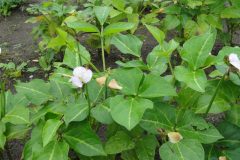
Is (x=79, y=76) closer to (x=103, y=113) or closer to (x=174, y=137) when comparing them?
(x=103, y=113)

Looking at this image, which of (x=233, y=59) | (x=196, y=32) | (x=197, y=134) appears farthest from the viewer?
(x=196, y=32)

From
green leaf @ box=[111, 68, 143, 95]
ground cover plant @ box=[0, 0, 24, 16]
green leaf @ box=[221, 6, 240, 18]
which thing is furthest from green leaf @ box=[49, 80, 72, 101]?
ground cover plant @ box=[0, 0, 24, 16]

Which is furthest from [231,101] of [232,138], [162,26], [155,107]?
[162,26]

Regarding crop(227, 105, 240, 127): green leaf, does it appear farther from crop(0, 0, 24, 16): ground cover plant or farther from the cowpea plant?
crop(0, 0, 24, 16): ground cover plant

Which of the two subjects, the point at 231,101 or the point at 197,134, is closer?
the point at 197,134

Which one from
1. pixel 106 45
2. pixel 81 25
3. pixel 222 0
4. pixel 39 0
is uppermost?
pixel 81 25

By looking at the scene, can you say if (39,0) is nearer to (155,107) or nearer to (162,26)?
(162,26)

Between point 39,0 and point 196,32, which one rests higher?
point 196,32

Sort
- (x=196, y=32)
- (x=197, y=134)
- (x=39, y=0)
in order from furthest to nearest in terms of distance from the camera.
→ (x=39, y=0) → (x=196, y=32) → (x=197, y=134)
